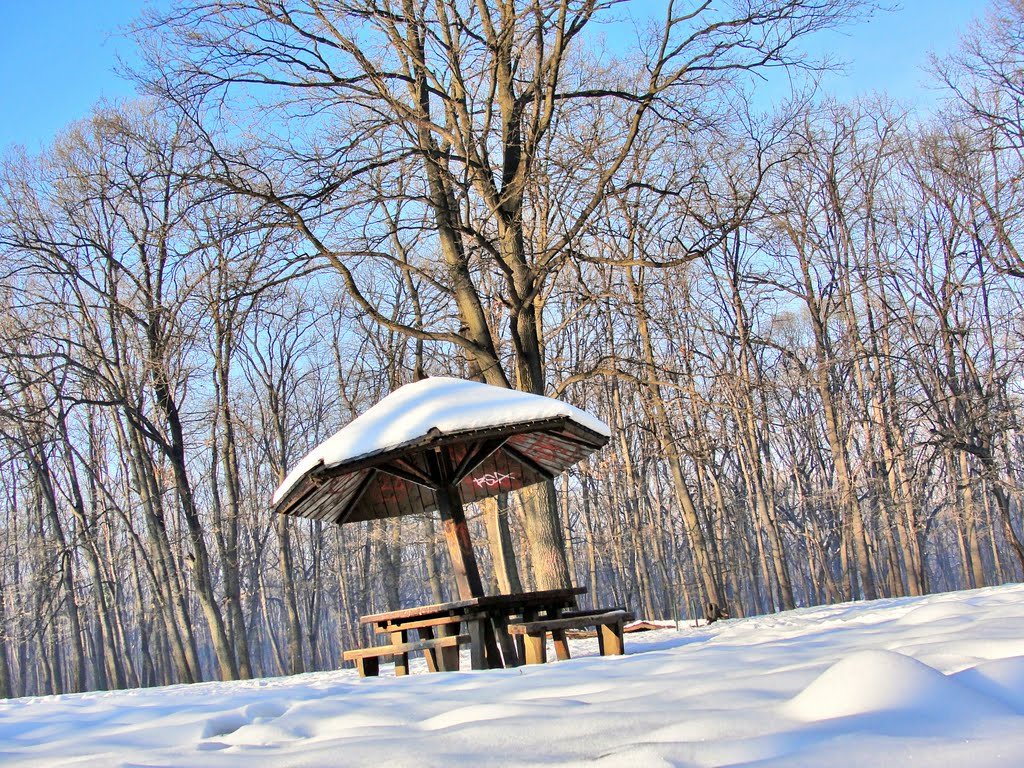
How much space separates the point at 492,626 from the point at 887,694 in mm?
5689

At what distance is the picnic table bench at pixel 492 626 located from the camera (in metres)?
7.12

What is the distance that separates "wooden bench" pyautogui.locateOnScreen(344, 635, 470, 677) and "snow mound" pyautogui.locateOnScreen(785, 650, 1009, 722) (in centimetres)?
540

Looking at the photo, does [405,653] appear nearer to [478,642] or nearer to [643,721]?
[478,642]

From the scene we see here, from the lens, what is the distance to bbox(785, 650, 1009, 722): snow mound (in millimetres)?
1874

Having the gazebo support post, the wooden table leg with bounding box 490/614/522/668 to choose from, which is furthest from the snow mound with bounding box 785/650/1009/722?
the gazebo support post

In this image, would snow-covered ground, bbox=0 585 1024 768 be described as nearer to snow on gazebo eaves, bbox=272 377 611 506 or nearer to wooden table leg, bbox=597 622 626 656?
snow on gazebo eaves, bbox=272 377 611 506

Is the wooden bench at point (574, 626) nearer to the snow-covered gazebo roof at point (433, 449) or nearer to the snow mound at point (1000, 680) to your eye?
the snow-covered gazebo roof at point (433, 449)

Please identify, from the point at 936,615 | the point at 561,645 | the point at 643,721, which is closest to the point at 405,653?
the point at 561,645

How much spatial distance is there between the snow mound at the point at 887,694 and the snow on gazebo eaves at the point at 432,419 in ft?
14.8

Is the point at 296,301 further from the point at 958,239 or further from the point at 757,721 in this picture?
the point at 757,721

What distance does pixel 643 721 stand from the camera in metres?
2.17

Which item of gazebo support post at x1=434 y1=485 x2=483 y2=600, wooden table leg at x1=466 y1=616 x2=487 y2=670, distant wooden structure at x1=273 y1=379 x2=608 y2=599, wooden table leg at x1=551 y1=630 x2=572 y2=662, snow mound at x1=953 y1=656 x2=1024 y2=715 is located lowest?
wooden table leg at x1=551 y1=630 x2=572 y2=662

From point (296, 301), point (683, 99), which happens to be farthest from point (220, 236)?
point (296, 301)

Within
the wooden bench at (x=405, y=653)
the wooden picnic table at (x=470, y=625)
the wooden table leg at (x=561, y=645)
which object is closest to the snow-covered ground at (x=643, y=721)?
the wooden picnic table at (x=470, y=625)
